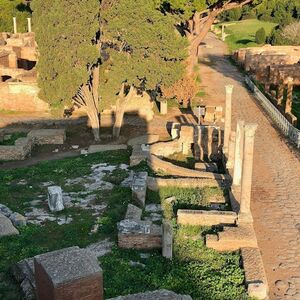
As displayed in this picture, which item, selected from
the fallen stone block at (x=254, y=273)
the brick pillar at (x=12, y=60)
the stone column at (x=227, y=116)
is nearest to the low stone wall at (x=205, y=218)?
the fallen stone block at (x=254, y=273)

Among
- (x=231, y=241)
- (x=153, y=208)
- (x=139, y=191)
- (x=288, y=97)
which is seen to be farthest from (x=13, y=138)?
(x=231, y=241)

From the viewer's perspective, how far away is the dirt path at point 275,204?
991cm

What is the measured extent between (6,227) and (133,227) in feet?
8.94

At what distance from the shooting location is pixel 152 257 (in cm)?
1018

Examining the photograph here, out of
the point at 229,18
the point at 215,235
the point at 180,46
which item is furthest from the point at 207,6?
the point at 229,18

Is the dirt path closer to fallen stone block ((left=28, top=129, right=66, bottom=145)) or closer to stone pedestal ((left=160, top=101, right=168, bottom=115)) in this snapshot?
stone pedestal ((left=160, top=101, right=168, bottom=115))

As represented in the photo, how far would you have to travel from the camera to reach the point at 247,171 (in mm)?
11383

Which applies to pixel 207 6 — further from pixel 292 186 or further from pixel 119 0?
pixel 292 186

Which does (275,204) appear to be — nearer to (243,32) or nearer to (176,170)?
(176,170)

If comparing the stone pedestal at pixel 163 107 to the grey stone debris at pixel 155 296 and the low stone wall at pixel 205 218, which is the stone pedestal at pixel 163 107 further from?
the grey stone debris at pixel 155 296

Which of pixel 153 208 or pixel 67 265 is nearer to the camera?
pixel 67 265

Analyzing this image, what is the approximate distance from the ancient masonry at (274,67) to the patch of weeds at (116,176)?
29.6ft

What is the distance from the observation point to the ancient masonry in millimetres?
25112

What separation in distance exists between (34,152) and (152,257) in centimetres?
1006
